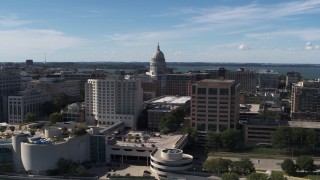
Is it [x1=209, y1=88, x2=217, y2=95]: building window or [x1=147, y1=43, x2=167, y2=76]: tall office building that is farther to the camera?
[x1=147, y1=43, x2=167, y2=76]: tall office building

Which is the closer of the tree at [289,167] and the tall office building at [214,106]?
the tree at [289,167]

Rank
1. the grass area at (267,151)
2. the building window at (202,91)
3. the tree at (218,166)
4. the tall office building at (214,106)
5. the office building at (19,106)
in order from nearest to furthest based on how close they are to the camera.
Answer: the tree at (218,166), the grass area at (267,151), the tall office building at (214,106), the building window at (202,91), the office building at (19,106)

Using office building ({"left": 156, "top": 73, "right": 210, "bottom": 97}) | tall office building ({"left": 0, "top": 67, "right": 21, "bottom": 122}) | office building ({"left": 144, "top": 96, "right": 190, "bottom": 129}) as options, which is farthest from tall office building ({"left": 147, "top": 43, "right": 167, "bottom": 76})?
tall office building ({"left": 0, "top": 67, "right": 21, "bottom": 122})

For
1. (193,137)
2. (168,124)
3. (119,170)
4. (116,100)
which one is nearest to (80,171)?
(119,170)

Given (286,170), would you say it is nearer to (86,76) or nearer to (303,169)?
(303,169)

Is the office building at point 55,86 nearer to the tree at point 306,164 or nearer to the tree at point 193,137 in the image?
the tree at point 193,137

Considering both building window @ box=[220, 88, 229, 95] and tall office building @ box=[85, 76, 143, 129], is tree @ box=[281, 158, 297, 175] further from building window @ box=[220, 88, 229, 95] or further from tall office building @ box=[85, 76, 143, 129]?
tall office building @ box=[85, 76, 143, 129]

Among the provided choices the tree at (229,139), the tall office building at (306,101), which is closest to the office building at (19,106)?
the tree at (229,139)
